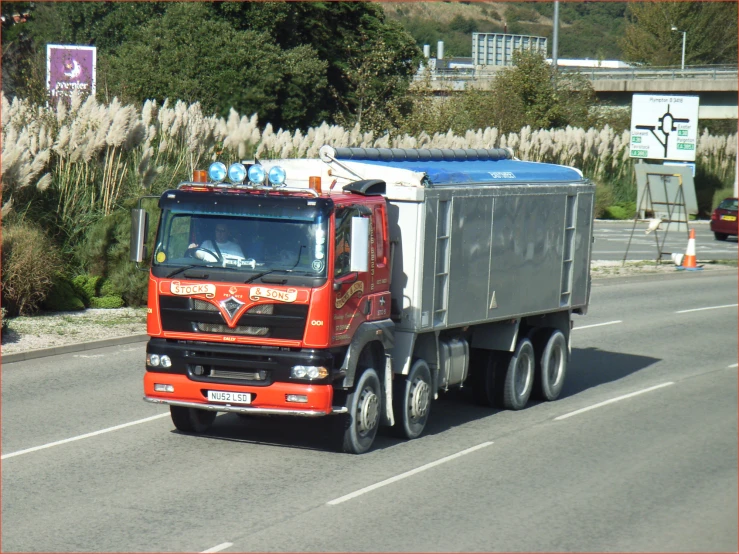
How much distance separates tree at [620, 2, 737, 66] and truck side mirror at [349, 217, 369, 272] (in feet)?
372

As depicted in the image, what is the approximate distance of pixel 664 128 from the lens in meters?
40.2

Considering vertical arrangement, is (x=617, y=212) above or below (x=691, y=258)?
above

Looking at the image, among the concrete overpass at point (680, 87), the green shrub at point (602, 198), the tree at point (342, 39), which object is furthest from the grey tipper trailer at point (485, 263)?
the concrete overpass at point (680, 87)

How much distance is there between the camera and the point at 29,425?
12.2m

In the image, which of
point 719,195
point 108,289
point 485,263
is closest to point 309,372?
point 485,263

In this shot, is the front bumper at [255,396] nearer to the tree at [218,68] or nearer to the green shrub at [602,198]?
the tree at [218,68]

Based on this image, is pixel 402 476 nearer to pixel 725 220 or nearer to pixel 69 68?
pixel 69 68

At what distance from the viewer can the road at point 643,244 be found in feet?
121

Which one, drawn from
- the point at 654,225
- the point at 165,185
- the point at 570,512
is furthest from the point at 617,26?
the point at 570,512

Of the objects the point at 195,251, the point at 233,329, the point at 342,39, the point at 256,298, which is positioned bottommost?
the point at 233,329

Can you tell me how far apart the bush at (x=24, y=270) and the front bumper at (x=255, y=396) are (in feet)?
28.2

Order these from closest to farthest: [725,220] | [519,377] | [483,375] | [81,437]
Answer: [81,437] → [483,375] → [519,377] → [725,220]

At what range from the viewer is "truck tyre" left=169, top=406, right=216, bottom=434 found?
11912mm

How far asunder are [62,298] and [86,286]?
83 cm
